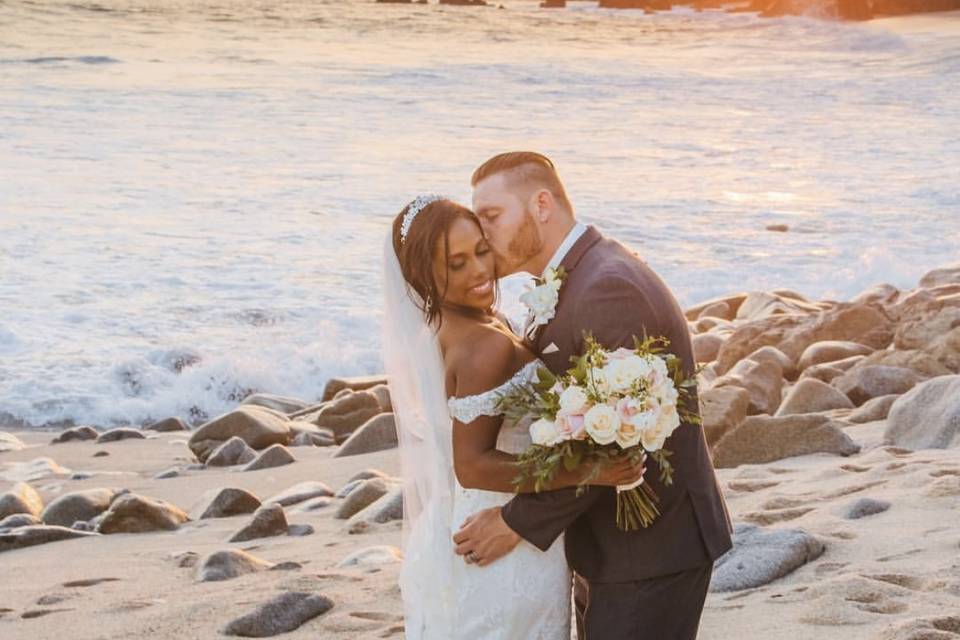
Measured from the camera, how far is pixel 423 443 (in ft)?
13.6

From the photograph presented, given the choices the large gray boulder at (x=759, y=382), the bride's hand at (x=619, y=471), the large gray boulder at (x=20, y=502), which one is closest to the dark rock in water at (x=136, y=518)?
the large gray boulder at (x=20, y=502)

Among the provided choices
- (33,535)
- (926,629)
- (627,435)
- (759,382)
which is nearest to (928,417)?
(759,382)

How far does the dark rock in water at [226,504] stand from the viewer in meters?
8.77

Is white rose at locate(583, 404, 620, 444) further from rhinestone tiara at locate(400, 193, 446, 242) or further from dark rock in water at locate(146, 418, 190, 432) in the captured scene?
dark rock in water at locate(146, 418, 190, 432)

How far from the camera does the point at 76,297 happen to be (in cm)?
1762

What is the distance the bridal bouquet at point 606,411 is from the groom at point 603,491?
93mm

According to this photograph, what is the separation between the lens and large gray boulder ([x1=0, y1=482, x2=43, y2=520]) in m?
9.06

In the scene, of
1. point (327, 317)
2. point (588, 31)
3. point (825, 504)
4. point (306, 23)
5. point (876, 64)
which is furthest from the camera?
point (588, 31)

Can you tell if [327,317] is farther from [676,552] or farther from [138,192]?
[676,552]

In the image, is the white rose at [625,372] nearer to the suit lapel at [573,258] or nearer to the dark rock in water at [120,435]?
the suit lapel at [573,258]

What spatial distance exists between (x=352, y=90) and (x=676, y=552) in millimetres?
34726

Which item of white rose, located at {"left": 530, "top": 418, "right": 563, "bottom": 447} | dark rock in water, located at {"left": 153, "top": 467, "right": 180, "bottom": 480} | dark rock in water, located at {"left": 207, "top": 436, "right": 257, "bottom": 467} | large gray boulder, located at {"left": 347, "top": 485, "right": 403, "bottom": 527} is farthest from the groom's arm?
dark rock in water, located at {"left": 207, "top": 436, "right": 257, "bottom": 467}

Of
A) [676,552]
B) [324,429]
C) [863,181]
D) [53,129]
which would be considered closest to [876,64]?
[863,181]

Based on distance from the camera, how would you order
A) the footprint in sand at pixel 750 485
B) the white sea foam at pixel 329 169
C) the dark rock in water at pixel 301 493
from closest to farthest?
the footprint in sand at pixel 750 485 → the dark rock in water at pixel 301 493 → the white sea foam at pixel 329 169
